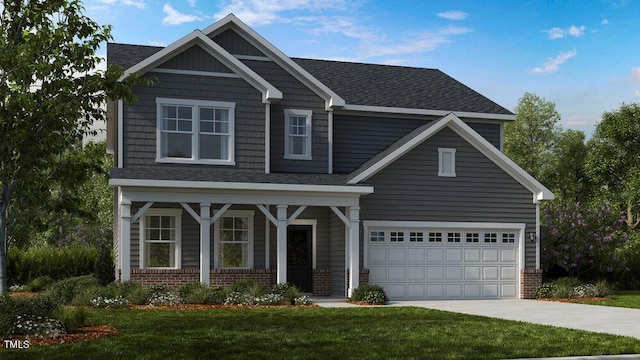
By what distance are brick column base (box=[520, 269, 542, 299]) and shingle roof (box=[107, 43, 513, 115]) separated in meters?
6.37

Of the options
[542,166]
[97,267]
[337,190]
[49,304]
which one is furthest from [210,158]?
[542,166]

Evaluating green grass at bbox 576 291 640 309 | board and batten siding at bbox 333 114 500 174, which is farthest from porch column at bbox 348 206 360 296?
green grass at bbox 576 291 640 309

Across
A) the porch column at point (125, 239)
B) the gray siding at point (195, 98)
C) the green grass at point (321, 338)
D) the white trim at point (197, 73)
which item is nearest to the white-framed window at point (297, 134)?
the gray siding at point (195, 98)

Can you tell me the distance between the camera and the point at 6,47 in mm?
16141

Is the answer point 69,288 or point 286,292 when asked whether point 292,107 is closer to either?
point 286,292

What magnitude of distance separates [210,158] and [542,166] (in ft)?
114

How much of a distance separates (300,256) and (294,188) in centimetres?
379

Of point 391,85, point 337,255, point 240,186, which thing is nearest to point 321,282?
point 337,255

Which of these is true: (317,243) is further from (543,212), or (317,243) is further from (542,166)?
(542,166)

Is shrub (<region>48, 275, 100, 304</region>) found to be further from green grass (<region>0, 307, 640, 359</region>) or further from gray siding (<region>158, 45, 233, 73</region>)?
gray siding (<region>158, 45, 233, 73</region>)

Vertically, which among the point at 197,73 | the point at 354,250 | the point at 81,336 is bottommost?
the point at 81,336

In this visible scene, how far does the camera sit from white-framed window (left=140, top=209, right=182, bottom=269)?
964 inches

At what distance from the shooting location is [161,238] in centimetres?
2477

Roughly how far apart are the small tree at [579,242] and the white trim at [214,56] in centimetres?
1230
